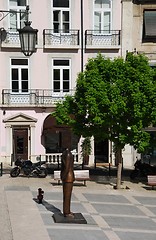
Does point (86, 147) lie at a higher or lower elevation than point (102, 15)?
lower

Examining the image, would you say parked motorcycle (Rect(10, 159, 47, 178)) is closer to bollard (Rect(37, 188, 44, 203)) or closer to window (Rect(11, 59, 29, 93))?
bollard (Rect(37, 188, 44, 203))

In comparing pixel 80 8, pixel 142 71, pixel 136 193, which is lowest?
pixel 136 193

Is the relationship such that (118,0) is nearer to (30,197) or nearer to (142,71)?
(142,71)

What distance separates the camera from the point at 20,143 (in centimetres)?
2869

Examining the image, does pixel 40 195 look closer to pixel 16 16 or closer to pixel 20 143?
pixel 20 143

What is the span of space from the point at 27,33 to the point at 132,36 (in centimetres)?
1573

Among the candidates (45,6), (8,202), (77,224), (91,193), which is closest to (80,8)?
(45,6)

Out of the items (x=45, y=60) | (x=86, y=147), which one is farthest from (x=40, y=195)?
(x=45, y=60)

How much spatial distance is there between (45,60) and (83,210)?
546 inches

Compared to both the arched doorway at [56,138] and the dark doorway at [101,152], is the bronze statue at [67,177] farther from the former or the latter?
the dark doorway at [101,152]

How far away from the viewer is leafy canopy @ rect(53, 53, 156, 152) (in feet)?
63.1

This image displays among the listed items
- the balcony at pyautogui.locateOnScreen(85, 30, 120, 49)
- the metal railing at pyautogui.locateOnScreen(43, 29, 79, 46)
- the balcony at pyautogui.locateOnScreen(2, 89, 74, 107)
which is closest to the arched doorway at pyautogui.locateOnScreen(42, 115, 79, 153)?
the balcony at pyautogui.locateOnScreen(2, 89, 74, 107)

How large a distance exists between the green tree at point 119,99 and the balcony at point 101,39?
8.00 meters

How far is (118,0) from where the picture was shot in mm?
28266
